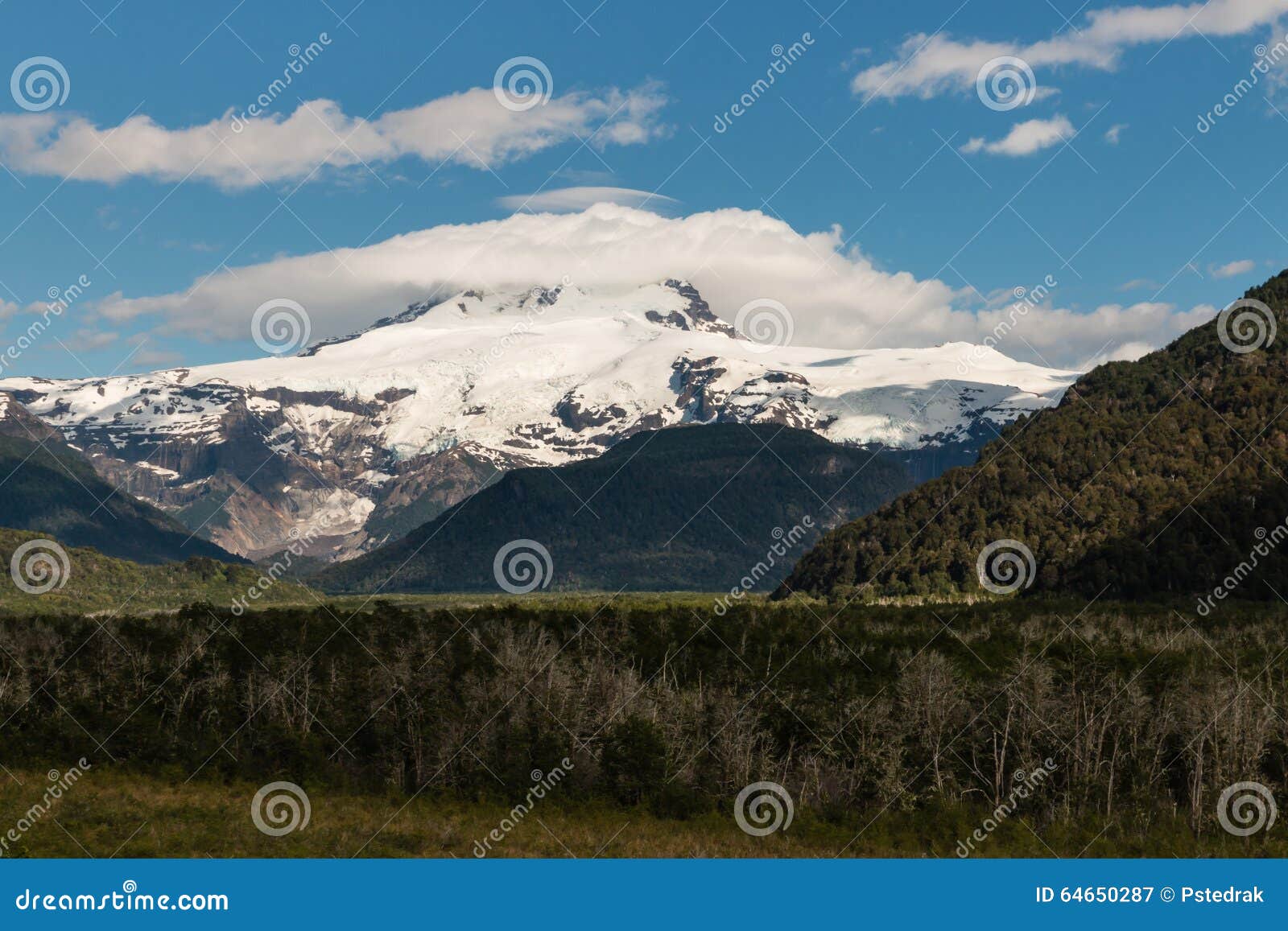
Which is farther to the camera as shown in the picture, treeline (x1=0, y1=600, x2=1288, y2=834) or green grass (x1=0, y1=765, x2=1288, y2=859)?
treeline (x1=0, y1=600, x2=1288, y2=834)

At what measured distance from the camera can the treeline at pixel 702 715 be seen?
126m

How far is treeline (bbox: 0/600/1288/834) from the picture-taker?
126m

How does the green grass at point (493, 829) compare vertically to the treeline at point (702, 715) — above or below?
below

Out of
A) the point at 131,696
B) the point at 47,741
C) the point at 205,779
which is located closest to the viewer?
the point at 205,779

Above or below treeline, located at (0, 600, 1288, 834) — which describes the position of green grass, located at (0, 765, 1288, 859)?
below

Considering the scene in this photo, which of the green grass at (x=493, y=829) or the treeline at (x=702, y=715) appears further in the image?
the treeline at (x=702, y=715)

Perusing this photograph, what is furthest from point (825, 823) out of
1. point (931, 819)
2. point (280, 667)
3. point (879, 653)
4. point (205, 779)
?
point (280, 667)

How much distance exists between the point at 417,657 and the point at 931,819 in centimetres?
6880

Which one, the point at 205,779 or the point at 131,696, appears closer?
the point at 205,779

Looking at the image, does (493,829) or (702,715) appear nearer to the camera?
(493,829)

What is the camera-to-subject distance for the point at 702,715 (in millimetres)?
140250

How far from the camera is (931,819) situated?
11956 centimetres

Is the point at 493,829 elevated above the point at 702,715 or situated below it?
below

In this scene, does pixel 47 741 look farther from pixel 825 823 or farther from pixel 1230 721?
pixel 1230 721
